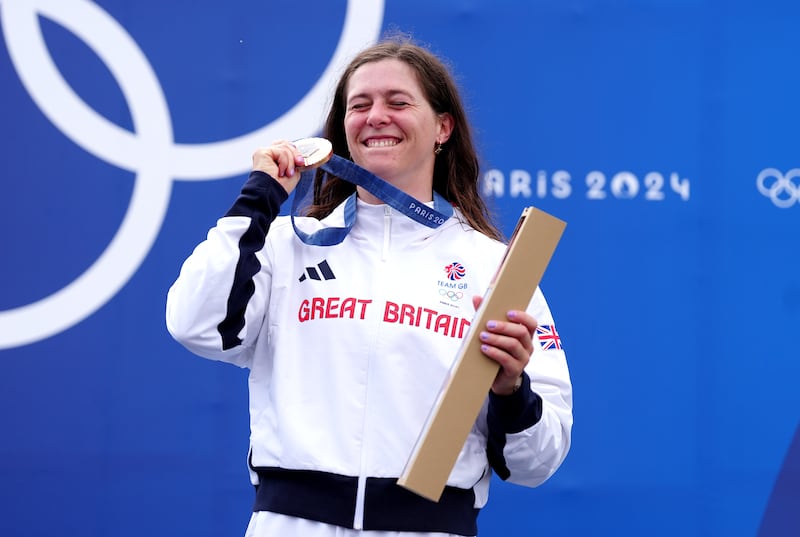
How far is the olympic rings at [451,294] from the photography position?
1655mm

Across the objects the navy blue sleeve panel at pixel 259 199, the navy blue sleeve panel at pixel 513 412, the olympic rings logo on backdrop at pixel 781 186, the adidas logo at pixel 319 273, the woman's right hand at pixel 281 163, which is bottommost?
the navy blue sleeve panel at pixel 513 412

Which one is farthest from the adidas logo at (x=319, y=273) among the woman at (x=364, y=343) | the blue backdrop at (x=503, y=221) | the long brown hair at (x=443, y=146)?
the blue backdrop at (x=503, y=221)

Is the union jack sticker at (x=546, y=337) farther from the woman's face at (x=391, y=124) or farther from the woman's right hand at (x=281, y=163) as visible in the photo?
the woman's right hand at (x=281, y=163)

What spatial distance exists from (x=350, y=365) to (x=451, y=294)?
23cm

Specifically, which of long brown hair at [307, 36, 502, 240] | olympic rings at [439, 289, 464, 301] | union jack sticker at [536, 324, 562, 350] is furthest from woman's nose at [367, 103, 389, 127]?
union jack sticker at [536, 324, 562, 350]

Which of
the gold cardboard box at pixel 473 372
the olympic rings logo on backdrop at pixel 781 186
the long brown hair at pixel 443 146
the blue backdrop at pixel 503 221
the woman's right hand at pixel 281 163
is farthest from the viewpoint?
the olympic rings logo on backdrop at pixel 781 186

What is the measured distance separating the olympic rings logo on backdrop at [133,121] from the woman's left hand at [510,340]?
5.18 feet

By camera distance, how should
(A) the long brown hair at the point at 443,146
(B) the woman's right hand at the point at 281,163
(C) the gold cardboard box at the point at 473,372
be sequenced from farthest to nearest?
1. (A) the long brown hair at the point at 443,146
2. (B) the woman's right hand at the point at 281,163
3. (C) the gold cardboard box at the point at 473,372

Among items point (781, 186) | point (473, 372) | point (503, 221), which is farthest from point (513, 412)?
point (781, 186)


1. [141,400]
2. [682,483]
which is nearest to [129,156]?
[141,400]

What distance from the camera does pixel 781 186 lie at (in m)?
2.87

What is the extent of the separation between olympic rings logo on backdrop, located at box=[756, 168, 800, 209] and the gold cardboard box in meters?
1.73

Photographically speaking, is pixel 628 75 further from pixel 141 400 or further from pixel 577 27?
pixel 141 400

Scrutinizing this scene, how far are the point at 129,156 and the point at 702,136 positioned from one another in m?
1.80
